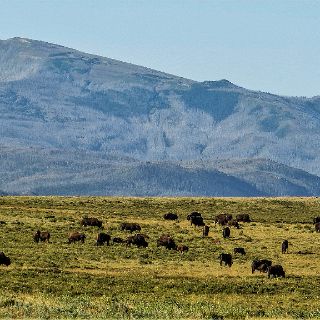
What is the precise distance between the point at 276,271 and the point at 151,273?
822cm

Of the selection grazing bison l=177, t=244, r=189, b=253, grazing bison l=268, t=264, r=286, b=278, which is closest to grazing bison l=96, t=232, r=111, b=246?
grazing bison l=177, t=244, r=189, b=253

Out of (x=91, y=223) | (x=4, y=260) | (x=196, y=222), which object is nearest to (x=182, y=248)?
(x=91, y=223)

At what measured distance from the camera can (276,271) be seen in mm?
59844

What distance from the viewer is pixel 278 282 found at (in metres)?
57.1

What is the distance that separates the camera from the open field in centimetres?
4316

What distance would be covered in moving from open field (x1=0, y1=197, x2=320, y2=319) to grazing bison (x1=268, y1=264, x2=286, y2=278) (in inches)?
33.1

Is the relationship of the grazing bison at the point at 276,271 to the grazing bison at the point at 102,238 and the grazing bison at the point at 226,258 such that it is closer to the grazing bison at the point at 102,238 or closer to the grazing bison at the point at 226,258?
the grazing bison at the point at 226,258

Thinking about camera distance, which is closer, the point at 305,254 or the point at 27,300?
the point at 27,300

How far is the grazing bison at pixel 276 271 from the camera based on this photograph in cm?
5944

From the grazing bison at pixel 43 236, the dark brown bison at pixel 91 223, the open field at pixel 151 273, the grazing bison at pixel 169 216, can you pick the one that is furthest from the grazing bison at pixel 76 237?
the grazing bison at pixel 169 216

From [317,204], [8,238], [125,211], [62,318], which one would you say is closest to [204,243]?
[8,238]

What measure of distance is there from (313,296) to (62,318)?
66.6ft

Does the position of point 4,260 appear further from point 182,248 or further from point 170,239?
point 170,239

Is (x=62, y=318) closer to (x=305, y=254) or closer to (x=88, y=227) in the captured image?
(x=305, y=254)
